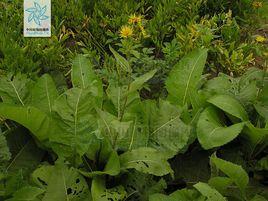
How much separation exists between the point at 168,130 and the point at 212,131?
0.22m

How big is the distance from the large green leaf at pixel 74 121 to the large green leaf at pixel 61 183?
12 centimetres

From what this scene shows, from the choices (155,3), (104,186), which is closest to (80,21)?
(155,3)

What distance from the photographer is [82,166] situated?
266 centimetres

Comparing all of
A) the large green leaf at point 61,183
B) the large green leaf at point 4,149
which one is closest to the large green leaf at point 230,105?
the large green leaf at point 61,183

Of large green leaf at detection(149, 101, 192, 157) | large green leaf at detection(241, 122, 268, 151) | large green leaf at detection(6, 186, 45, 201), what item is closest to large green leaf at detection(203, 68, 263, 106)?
large green leaf at detection(241, 122, 268, 151)

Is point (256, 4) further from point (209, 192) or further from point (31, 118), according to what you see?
point (31, 118)

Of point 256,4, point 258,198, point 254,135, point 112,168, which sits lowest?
point 258,198

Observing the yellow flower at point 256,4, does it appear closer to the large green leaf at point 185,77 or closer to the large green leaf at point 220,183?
the large green leaf at point 185,77

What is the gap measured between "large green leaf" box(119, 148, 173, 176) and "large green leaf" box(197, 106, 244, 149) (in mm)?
236

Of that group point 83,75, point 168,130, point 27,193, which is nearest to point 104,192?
point 27,193

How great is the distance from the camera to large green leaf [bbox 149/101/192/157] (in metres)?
2.62

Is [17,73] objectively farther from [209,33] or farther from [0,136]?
[209,33]

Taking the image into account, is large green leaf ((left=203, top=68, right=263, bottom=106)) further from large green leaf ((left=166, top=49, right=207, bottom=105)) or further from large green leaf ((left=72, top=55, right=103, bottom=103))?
large green leaf ((left=72, top=55, right=103, bottom=103))

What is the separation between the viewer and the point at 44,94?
111 inches
